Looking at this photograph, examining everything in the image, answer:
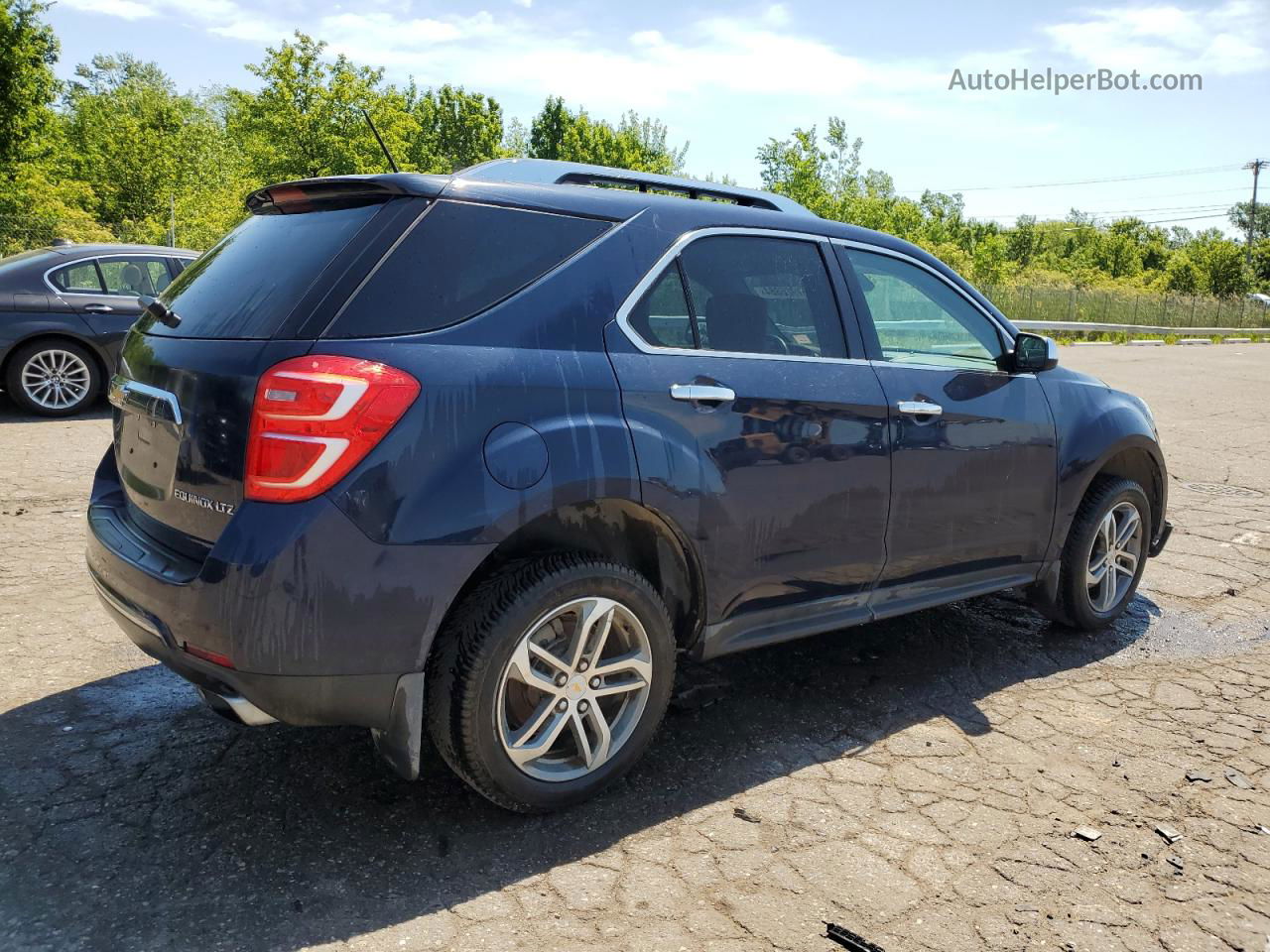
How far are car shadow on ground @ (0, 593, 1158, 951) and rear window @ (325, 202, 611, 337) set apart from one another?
1427 mm

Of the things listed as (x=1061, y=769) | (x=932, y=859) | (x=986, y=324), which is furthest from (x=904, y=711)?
(x=986, y=324)

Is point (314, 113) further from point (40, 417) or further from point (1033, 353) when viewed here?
point (1033, 353)

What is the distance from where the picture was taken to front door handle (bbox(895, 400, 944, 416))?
3.83 metres

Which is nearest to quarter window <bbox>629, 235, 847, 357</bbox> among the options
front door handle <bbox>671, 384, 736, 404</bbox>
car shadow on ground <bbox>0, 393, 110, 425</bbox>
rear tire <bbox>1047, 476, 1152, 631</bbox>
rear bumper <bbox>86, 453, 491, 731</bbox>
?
front door handle <bbox>671, 384, 736, 404</bbox>

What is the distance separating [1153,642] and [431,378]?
3790mm

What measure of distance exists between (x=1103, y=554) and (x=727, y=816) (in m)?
2.65

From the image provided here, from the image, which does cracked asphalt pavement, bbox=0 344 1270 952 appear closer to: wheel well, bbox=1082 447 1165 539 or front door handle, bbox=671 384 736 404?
wheel well, bbox=1082 447 1165 539

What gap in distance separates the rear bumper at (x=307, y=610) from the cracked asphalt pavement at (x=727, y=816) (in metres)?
0.46

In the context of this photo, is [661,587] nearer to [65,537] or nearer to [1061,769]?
[1061,769]

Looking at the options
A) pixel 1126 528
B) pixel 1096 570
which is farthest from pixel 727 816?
pixel 1126 528

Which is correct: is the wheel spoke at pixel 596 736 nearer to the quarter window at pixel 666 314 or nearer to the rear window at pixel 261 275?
the quarter window at pixel 666 314

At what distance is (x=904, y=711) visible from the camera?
158 inches

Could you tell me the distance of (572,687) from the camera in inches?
122

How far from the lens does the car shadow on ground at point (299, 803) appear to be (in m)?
2.61
